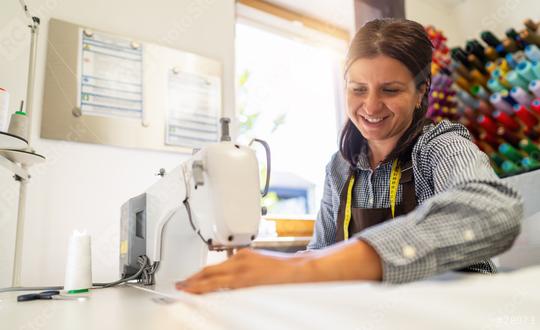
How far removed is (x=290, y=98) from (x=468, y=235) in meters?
2.04

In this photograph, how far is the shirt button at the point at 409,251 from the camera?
1.63ft

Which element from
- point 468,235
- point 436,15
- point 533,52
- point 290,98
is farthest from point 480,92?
point 468,235

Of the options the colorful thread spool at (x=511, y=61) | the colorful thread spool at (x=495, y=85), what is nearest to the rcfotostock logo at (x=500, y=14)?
the colorful thread spool at (x=511, y=61)

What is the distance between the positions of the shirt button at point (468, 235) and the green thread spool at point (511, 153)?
1969 mm

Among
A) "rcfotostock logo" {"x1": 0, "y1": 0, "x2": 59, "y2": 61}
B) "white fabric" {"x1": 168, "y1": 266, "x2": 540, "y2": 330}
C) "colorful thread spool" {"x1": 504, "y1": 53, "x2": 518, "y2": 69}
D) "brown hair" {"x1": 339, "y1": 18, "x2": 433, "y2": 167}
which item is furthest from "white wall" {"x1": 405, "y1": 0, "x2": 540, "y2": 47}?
"white fabric" {"x1": 168, "y1": 266, "x2": 540, "y2": 330}

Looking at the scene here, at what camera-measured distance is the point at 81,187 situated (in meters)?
1.50

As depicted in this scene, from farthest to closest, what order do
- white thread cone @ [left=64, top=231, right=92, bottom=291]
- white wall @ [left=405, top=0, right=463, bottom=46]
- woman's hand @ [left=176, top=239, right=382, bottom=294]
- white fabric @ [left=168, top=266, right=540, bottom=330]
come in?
white wall @ [left=405, top=0, right=463, bottom=46] < white thread cone @ [left=64, top=231, right=92, bottom=291] < woman's hand @ [left=176, top=239, right=382, bottom=294] < white fabric @ [left=168, top=266, right=540, bottom=330]

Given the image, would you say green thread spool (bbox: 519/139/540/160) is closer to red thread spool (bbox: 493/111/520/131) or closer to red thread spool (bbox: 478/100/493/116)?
red thread spool (bbox: 493/111/520/131)

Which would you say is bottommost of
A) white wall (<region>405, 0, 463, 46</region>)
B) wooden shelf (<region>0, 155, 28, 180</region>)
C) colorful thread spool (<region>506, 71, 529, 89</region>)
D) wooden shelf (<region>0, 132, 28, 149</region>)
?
wooden shelf (<region>0, 155, 28, 180</region>)

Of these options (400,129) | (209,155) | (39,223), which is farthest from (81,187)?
(400,129)

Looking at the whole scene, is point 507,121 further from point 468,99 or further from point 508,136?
point 468,99

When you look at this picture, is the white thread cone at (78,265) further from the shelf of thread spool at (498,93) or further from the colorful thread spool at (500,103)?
the colorful thread spool at (500,103)

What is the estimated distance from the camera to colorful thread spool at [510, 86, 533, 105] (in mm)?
2105

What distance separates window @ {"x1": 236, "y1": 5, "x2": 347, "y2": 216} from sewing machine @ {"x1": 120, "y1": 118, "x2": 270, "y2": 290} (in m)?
1.19
